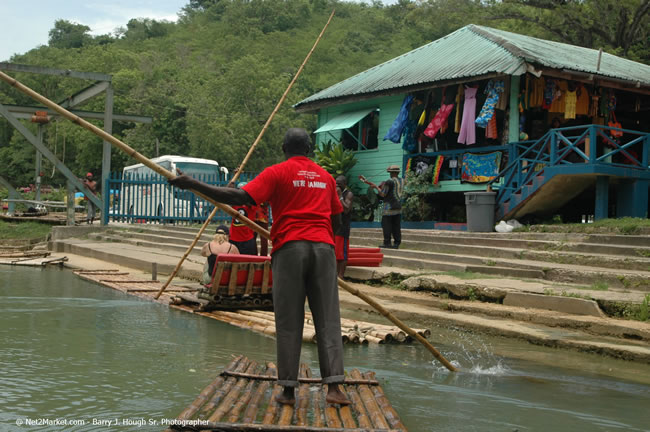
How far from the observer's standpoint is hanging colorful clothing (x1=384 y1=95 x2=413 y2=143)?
19.1 metres

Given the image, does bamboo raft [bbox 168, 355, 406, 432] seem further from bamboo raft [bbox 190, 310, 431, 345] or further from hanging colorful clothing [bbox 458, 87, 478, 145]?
hanging colorful clothing [bbox 458, 87, 478, 145]

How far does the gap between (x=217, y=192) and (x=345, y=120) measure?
1717 cm

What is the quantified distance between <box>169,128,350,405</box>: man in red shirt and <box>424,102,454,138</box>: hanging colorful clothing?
13695 millimetres

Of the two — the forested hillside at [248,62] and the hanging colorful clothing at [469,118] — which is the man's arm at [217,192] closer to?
the hanging colorful clothing at [469,118]

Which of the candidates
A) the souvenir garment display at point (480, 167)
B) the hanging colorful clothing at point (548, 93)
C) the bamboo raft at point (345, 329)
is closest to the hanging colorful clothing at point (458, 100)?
the souvenir garment display at point (480, 167)

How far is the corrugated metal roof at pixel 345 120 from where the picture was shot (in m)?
20.8

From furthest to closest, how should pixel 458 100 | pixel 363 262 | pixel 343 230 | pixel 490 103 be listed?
pixel 458 100 < pixel 490 103 < pixel 363 262 < pixel 343 230

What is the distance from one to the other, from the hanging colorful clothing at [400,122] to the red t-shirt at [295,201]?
576 inches

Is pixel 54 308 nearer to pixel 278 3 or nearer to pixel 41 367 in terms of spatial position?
pixel 41 367

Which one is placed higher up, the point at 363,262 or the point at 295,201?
the point at 295,201

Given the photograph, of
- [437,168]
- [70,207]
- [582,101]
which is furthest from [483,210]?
[70,207]

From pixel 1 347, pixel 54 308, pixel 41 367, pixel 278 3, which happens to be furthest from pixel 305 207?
pixel 278 3

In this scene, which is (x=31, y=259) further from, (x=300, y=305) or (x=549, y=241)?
(x=300, y=305)

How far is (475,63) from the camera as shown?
17234 mm
